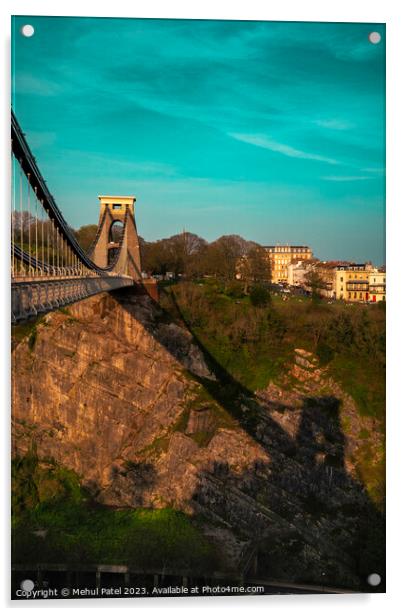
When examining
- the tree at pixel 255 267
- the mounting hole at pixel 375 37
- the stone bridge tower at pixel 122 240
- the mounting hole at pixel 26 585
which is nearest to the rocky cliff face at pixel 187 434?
the stone bridge tower at pixel 122 240

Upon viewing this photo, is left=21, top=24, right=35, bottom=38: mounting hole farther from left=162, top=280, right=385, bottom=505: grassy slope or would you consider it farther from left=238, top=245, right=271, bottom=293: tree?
left=238, top=245, right=271, bottom=293: tree

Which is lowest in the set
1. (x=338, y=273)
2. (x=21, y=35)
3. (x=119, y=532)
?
(x=119, y=532)

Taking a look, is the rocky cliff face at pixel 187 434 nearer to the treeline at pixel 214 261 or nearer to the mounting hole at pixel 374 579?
the mounting hole at pixel 374 579

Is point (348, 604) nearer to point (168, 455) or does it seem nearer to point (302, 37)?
point (302, 37)

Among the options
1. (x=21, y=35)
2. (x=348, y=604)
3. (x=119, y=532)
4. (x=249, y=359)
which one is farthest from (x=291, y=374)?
(x=21, y=35)

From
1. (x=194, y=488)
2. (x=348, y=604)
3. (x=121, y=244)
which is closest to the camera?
(x=348, y=604)

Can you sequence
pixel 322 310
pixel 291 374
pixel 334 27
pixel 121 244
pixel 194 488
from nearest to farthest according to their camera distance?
pixel 334 27 < pixel 194 488 < pixel 291 374 < pixel 322 310 < pixel 121 244

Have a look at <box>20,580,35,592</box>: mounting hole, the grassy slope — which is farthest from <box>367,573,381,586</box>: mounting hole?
the grassy slope
